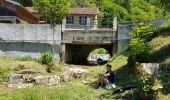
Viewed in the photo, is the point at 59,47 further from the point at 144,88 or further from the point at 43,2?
the point at 144,88

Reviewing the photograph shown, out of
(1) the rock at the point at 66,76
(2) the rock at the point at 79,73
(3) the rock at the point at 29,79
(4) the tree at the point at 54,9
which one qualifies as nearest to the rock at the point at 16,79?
(3) the rock at the point at 29,79

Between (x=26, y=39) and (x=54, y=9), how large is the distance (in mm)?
7959

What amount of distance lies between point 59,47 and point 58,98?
13.5 m

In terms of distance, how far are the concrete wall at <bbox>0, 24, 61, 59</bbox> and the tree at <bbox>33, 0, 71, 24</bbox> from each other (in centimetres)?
656

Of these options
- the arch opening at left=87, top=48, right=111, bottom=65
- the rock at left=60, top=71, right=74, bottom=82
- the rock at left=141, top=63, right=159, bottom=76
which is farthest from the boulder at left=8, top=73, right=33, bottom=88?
the arch opening at left=87, top=48, right=111, bottom=65

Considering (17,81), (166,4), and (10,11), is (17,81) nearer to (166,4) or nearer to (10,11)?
(166,4)

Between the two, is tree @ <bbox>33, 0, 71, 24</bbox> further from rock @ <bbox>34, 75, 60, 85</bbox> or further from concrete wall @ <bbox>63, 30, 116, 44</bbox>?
rock @ <bbox>34, 75, 60, 85</bbox>

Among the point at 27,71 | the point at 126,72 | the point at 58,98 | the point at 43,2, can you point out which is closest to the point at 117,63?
the point at 126,72

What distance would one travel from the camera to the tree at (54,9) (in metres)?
35.9

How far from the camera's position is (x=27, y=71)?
2147 centimetres

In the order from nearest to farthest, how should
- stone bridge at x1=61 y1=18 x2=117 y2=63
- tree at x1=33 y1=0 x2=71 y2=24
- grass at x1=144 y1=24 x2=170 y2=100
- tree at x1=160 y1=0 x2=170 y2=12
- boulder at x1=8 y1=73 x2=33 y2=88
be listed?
grass at x1=144 y1=24 x2=170 y2=100 → boulder at x1=8 y1=73 x2=33 y2=88 → tree at x1=160 y1=0 x2=170 y2=12 → stone bridge at x1=61 y1=18 x2=117 y2=63 → tree at x1=33 y1=0 x2=71 y2=24

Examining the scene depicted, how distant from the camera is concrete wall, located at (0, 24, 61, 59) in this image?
28891 millimetres

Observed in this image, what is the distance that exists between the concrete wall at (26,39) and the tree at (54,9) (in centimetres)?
656

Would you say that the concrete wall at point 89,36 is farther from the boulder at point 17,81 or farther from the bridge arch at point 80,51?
the boulder at point 17,81
